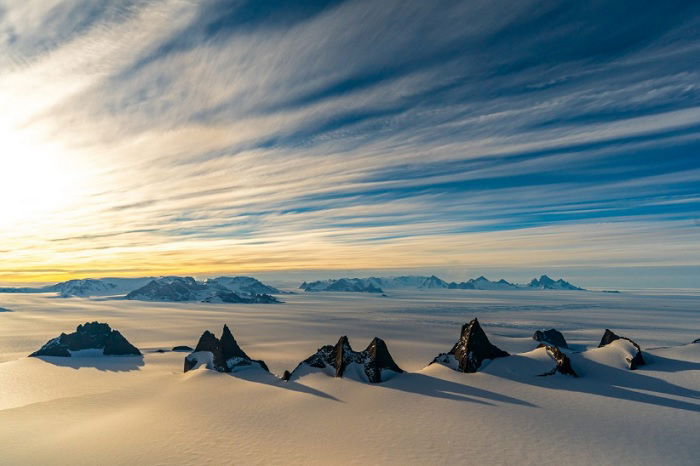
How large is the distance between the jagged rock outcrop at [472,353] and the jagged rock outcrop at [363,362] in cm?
632

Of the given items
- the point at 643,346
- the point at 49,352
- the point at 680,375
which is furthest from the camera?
the point at 643,346

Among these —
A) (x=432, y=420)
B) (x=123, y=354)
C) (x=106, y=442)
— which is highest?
(x=432, y=420)

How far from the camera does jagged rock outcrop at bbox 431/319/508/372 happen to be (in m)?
39.4

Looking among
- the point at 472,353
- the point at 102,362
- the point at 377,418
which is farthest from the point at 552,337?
the point at 102,362

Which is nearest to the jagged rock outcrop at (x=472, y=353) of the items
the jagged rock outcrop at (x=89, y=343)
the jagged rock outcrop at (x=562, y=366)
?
the jagged rock outcrop at (x=562, y=366)

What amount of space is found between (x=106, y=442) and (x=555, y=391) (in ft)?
124

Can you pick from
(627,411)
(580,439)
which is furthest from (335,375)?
(627,411)

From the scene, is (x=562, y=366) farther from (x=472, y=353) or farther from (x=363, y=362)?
(x=363, y=362)

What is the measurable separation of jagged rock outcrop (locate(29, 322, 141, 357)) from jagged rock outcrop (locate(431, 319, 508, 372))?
224ft

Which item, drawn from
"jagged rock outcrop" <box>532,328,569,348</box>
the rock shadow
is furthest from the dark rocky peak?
"jagged rock outcrop" <box>532,328,569,348</box>

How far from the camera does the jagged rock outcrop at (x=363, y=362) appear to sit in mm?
38875

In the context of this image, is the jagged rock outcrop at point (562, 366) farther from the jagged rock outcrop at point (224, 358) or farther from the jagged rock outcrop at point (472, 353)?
the jagged rock outcrop at point (224, 358)

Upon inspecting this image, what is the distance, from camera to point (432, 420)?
28141mm

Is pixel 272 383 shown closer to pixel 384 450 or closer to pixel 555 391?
pixel 384 450
